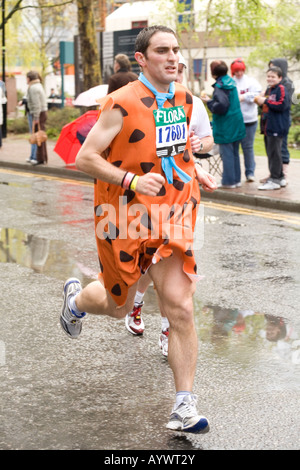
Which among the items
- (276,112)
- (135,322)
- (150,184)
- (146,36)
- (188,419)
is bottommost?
(135,322)

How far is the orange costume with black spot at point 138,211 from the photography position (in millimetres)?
4035

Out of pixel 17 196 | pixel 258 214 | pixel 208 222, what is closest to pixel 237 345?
pixel 208 222

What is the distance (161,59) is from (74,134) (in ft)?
36.7

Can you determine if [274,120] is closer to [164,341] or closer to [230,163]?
[230,163]

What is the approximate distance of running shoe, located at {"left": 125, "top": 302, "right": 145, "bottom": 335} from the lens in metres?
5.50

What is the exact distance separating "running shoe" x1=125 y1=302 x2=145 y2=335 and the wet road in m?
0.08

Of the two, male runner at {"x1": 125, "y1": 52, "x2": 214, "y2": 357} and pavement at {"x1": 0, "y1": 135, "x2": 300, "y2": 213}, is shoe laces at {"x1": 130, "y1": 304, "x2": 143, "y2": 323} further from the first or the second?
pavement at {"x1": 0, "y1": 135, "x2": 300, "y2": 213}

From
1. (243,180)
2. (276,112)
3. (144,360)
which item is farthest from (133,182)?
(243,180)

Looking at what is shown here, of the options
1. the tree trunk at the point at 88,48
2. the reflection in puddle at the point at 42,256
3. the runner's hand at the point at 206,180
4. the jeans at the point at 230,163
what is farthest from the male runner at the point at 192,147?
the tree trunk at the point at 88,48

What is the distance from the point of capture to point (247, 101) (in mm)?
12945

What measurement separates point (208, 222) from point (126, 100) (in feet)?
20.7

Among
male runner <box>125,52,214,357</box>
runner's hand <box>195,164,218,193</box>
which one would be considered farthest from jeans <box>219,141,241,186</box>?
runner's hand <box>195,164,218,193</box>

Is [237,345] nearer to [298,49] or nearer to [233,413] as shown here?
[233,413]

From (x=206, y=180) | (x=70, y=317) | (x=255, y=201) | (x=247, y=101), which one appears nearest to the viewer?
(x=206, y=180)
